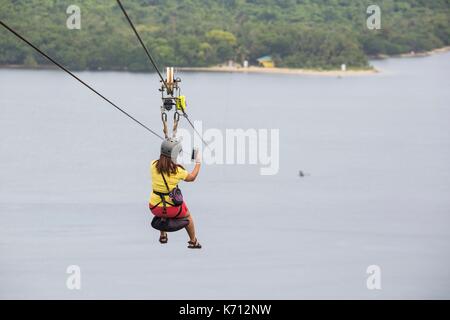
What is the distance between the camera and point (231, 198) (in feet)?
184

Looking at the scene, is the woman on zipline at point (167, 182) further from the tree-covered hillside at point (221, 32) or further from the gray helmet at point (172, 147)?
the tree-covered hillside at point (221, 32)

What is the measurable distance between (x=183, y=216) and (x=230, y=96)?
78.7m

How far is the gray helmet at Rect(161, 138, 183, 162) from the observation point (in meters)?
15.7

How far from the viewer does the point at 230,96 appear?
95.0 metres

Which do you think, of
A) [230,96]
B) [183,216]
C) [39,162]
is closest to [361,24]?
[230,96]

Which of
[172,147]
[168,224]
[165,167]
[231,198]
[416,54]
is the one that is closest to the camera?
[172,147]

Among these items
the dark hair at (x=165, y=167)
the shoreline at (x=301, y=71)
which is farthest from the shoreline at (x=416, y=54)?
the dark hair at (x=165, y=167)

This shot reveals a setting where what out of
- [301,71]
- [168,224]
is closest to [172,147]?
[168,224]

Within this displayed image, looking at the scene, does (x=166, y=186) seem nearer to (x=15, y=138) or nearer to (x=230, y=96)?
(x=15, y=138)

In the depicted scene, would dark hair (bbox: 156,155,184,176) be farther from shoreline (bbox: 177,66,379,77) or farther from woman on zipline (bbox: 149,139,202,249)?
shoreline (bbox: 177,66,379,77)

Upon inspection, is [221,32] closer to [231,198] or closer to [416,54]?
[416,54]

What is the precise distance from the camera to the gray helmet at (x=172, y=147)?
51.5 ft

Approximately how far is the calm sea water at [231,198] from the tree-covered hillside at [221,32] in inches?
100

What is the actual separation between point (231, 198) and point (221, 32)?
40540mm
